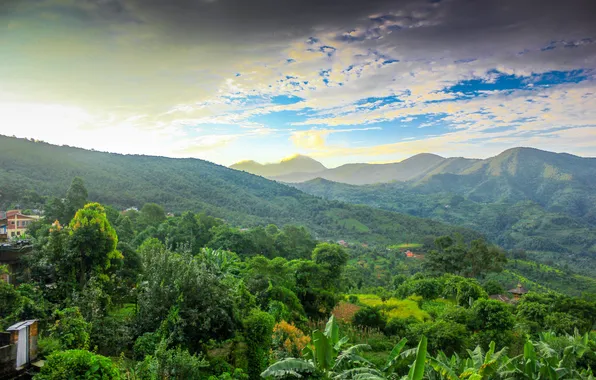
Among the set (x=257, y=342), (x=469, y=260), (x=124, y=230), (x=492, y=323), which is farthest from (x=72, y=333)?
(x=469, y=260)

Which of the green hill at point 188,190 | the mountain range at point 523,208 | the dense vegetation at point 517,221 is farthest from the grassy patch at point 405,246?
the mountain range at point 523,208

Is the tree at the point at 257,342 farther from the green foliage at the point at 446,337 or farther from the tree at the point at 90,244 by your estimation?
the green foliage at the point at 446,337

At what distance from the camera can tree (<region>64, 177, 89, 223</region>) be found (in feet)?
62.8

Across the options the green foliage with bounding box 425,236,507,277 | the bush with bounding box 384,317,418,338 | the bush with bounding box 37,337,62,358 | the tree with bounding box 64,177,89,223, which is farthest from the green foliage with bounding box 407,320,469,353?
the green foliage with bounding box 425,236,507,277

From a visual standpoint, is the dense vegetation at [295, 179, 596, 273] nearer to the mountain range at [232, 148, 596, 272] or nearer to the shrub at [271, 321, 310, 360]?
the mountain range at [232, 148, 596, 272]

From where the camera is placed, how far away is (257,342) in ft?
28.7

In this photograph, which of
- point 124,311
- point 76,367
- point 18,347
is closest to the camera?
point 76,367

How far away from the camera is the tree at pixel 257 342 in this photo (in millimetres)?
8586

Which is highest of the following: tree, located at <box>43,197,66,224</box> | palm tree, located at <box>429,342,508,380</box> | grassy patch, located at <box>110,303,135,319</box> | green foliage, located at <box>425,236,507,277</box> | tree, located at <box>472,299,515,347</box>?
tree, located at <box>43,197,66,224</box>

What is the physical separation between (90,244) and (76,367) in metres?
7.31

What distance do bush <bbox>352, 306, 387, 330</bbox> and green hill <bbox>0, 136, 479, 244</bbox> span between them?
4183cm

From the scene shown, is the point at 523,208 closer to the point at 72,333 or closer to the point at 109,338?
the point at 109,338

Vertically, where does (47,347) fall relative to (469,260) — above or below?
above

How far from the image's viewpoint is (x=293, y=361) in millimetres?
5730
